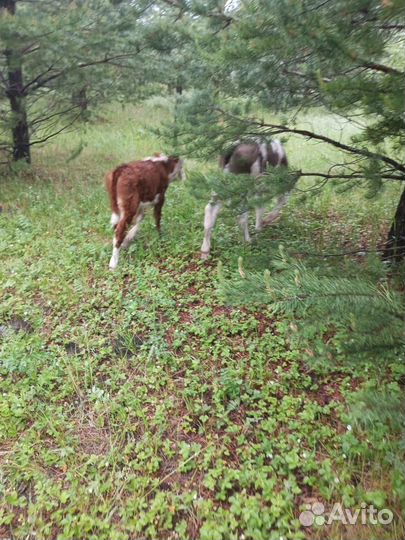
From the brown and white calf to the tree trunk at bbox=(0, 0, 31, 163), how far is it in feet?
13.4

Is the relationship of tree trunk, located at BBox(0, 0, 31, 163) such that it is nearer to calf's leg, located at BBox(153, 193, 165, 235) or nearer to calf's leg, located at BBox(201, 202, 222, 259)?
calf's leg, located at BBox(153, 193, 165, 235)

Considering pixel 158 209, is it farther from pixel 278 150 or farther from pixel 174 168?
pixel 278 150

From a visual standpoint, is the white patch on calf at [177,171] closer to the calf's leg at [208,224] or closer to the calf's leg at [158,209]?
the calf's leg at [158,209]

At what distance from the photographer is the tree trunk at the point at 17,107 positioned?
8327 millimetres

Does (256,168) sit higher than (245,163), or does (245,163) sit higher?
(245,163)

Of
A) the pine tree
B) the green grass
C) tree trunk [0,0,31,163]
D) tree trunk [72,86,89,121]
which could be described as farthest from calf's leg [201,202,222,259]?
tree trunk [72,86,89,121]

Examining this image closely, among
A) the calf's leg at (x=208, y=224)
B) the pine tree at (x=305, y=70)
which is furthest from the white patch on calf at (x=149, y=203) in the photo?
the pine tree at (x=305, y=70)

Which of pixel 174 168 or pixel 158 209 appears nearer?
pixel 158 209

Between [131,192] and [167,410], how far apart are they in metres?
3.03

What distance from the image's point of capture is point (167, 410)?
133 inches

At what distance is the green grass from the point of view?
104 inches

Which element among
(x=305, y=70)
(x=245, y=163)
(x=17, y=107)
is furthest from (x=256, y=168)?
(x=17, y=107)

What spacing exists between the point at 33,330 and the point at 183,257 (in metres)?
2.12

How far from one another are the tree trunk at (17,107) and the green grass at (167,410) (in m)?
4.21
